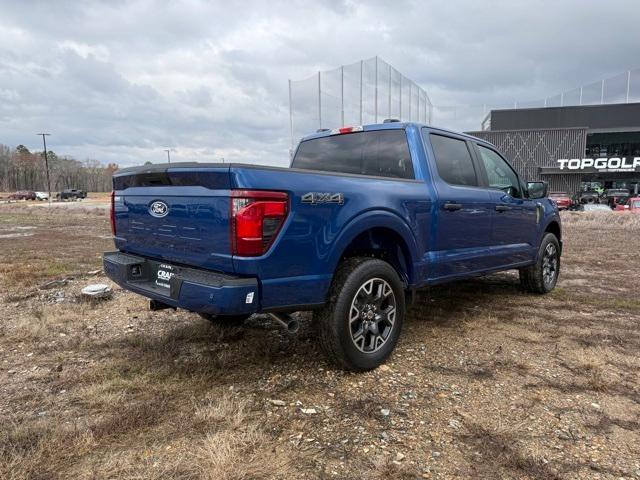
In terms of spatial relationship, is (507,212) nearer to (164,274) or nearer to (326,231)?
(326,231)

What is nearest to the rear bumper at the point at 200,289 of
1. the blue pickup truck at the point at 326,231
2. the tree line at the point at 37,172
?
the blue pickup truck at the point at 326,231

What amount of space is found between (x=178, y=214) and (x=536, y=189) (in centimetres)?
452

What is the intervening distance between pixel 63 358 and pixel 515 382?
3.49 meters

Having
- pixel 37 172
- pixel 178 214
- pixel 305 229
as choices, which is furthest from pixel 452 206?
pixel 37 172

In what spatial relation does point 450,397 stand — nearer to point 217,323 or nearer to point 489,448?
point 489,448

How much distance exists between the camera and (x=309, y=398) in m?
3.07

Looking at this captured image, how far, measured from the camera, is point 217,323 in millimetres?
4430

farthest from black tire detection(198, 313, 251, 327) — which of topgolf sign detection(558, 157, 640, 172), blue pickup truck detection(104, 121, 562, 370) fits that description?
topgolf sign detection(558, 157, 640, 172)

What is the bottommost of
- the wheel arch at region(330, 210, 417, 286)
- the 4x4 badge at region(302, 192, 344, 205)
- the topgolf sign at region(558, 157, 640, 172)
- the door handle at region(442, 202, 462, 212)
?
the wheel arch at region(330, 210, 417, 286)

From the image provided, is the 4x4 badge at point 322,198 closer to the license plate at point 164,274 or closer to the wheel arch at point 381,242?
the wheel arch at point 381,242

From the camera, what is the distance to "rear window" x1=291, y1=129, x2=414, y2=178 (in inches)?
163

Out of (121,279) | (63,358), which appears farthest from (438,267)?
(63,358)

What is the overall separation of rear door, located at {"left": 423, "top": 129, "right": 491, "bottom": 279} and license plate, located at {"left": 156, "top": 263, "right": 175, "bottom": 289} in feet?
7.05

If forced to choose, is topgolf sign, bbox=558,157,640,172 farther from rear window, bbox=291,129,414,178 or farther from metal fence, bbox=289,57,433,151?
rear window, bbox=291,129,414,178
